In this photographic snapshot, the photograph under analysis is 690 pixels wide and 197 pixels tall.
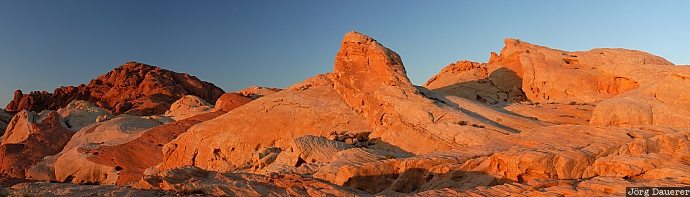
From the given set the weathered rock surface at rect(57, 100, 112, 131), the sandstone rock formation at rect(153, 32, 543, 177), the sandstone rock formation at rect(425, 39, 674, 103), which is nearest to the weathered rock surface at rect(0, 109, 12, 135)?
the weathered rock surface at rect(57, 100, 112, 131)

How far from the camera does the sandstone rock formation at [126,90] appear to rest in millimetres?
64250

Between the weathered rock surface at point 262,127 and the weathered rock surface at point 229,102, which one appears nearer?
the weathered rock surface at point 262,127

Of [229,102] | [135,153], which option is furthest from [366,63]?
[229,102]

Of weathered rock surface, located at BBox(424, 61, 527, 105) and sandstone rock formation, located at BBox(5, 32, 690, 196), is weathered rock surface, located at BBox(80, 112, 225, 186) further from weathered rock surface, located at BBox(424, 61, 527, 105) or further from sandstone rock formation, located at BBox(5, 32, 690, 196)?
weathered rock surface, located at BBox(424, 61, 527, 105)

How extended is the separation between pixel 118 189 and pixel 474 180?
7567mm

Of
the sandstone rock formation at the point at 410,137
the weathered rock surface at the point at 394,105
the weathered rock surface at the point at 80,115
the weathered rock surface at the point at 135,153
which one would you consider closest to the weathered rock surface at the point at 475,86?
the sandstone rock formation at the point at 410,137

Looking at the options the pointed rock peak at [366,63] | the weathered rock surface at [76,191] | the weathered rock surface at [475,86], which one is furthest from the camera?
the weathered rock surface at [475,86]

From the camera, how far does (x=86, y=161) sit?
2339cm

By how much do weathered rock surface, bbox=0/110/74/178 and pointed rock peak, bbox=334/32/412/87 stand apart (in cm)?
1894

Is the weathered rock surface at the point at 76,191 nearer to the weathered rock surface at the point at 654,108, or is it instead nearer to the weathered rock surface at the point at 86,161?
the weathered rock surface at the point at 86,161

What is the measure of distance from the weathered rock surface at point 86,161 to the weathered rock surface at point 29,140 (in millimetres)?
2766

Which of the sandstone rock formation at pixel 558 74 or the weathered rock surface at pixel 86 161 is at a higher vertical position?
the sandstone rock formation at pixel 558 74

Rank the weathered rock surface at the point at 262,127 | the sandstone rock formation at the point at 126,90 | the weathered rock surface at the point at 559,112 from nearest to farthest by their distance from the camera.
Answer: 1. the weathered rock surface at the point at 262,127
2. the weathered rock surface at the point at 559,112
3. the sandstone rock formation at the point at 126,90

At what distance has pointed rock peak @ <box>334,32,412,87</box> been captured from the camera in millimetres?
20156
